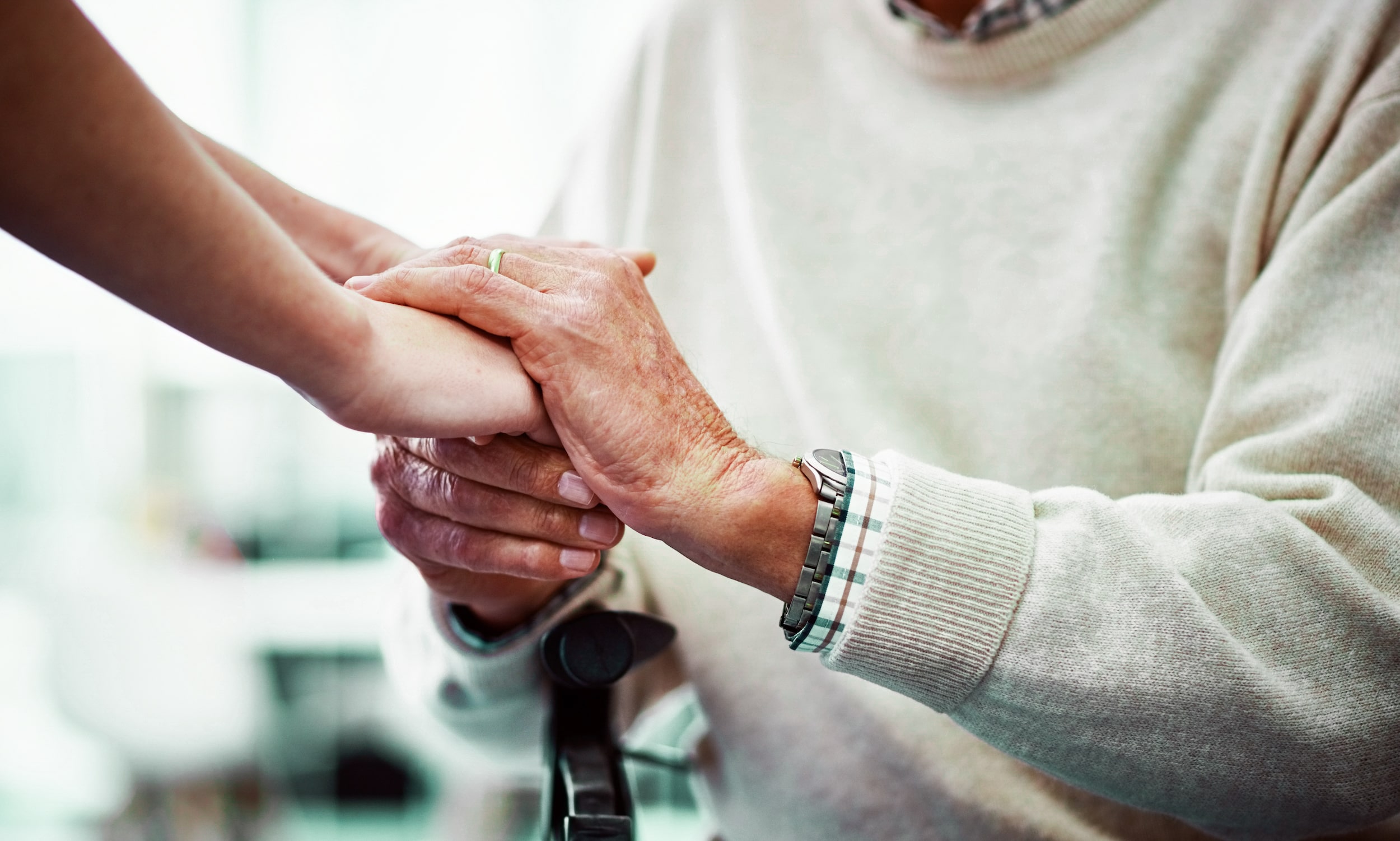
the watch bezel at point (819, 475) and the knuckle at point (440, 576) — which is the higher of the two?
the watch bezel at point (819, 475)

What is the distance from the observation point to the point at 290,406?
119 inches

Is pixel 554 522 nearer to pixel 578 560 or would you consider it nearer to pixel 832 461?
pixel 578 560

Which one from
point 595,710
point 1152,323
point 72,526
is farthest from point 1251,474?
point 72,526

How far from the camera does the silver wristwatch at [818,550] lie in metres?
0.63

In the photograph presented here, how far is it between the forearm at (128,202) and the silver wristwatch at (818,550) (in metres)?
0.35

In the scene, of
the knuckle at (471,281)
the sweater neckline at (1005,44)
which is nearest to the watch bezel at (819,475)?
the knuckle at (471,281)

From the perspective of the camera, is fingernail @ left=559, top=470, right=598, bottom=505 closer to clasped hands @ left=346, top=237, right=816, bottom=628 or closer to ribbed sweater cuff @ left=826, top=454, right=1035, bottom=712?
clasped hands @ left=346, top=237, right=816, bottom=628

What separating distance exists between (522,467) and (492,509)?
1.8 inches

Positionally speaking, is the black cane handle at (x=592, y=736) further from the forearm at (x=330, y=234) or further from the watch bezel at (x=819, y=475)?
the forearm at (x=330, y=234)

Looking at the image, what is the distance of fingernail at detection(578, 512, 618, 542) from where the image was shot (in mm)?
721

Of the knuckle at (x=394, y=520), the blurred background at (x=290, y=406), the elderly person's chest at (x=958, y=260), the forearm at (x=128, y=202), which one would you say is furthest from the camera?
the blurred background at (x=290, y=406)

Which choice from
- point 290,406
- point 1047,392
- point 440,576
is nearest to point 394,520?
point 440,576

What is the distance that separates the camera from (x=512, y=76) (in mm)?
2930

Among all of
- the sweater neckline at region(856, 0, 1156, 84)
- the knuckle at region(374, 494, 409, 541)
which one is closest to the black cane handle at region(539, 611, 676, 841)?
the knuckle at region(374, 494, 409, 541)
